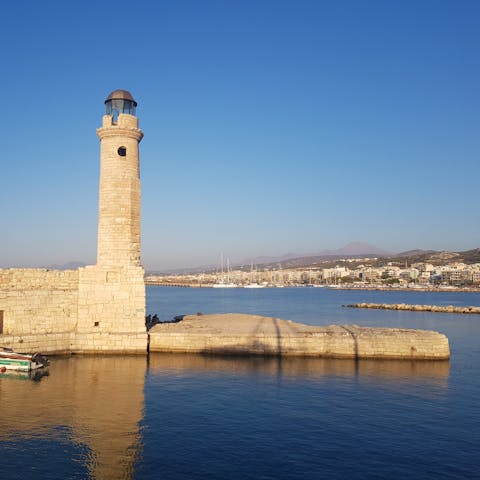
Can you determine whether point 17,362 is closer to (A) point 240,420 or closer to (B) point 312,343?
(A) point 240,420

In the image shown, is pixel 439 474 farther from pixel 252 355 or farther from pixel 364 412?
pixel 252 355

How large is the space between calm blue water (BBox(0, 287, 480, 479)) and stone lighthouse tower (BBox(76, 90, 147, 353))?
1238 millimetres

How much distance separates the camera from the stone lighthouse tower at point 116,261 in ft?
67.6

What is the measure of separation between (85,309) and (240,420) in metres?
10.7

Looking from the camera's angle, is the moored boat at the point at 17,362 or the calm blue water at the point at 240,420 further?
the moored boat at the point at 17,362

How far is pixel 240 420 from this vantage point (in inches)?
507

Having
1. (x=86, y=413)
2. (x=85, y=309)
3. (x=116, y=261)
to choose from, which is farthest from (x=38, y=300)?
(x=86, y=413)

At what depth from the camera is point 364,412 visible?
13617 millimetres

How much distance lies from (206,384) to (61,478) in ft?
25.1

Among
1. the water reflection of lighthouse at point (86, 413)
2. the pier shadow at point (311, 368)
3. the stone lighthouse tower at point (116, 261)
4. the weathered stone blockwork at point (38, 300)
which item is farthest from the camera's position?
the stone lighthouse tower at point (116, 261)

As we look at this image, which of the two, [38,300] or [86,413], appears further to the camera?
[38,300]

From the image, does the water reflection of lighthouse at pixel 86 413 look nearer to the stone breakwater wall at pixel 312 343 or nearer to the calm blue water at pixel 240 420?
the calm blue water at pixel 240 420

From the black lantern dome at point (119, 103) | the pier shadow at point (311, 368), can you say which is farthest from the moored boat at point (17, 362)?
the black lantern dome at point (119, 103)

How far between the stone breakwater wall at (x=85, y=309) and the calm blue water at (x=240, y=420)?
39.8 inches
